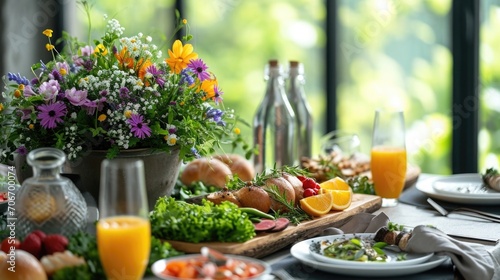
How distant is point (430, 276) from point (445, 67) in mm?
2639

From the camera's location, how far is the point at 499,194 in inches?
90.4

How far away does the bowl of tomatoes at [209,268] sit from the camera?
1.34 metres

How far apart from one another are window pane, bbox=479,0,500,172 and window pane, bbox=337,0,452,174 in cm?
19

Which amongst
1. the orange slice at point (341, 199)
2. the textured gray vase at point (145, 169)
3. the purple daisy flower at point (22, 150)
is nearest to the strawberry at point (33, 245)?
the textured gray vase at point (145, 169)

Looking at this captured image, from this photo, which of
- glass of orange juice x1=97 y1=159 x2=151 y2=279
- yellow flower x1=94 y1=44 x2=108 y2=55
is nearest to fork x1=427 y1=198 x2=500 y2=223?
yellow flower x1=94 y1=44 x2=108 y2=55

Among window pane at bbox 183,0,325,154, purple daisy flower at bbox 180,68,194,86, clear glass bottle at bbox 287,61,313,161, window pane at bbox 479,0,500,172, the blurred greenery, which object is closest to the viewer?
purple daisy flower at bbox 180,68,194,86

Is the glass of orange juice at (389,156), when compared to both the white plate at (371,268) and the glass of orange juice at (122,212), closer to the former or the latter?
the white plate at (371,268)

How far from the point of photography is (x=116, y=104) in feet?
6.29

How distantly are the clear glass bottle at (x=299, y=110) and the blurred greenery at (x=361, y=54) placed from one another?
1.30m

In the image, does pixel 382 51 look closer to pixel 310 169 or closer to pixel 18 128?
pixel 310 169

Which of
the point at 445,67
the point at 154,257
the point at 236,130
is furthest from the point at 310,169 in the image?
the point at 445,67

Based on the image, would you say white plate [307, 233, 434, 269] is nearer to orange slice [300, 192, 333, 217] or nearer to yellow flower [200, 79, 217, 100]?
orange slice [300, 192, 333, 217]

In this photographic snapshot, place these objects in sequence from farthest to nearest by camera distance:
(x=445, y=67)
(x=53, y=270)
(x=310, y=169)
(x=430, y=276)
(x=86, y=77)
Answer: (x=445, y=67) → (x=310, y=169) → (x=86, y=77) → (x=430, y=276) → (x=53, y=270)

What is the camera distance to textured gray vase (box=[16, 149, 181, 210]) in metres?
1.94
